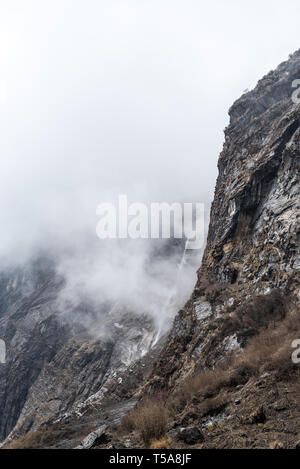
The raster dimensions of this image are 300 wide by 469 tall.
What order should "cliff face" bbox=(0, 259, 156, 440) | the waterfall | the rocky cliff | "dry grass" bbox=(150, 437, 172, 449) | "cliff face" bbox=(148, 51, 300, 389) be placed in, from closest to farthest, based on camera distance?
1. "dry grass" bbox=(150, 437, 172, 449)
2. the rocky cliff
3. "cliff face" bbox=(148, 51, 300, 389)
4. "cliff face" bbox=(0, 259, 156, 440)
5. the waterfall

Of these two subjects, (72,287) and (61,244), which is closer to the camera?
(72,287)

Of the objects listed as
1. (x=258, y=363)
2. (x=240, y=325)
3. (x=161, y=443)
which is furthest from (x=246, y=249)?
(x=161, y=443)

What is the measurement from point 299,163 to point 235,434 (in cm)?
1987

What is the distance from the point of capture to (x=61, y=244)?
127062 mm

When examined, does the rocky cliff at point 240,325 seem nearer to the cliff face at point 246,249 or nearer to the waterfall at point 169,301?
the cliff face at point 246,249

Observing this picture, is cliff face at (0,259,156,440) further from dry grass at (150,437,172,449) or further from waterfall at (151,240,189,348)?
dry grass at (150,437,172,449)

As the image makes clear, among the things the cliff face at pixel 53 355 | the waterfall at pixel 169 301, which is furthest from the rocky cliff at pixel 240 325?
the cliff face at pixel 53 355

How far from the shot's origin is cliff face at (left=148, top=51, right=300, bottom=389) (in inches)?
651

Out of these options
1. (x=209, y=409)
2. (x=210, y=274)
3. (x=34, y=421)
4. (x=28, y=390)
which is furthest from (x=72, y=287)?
(x=209, y=409)

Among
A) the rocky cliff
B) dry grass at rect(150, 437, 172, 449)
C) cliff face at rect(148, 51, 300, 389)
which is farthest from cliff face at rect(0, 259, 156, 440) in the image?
dry grass at rect(150, 437, 172, 449)

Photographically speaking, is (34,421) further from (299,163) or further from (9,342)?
(299,163)

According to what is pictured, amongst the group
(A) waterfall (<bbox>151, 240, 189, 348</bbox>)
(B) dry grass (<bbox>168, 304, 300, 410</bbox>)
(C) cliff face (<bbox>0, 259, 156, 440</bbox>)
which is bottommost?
(C) cliff face (<bbox>0, 259, 156, 440</bbox>)

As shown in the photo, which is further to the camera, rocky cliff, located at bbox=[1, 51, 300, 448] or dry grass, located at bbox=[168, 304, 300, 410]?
dry grass, located at bbox=[168, 304, 300, 410]
